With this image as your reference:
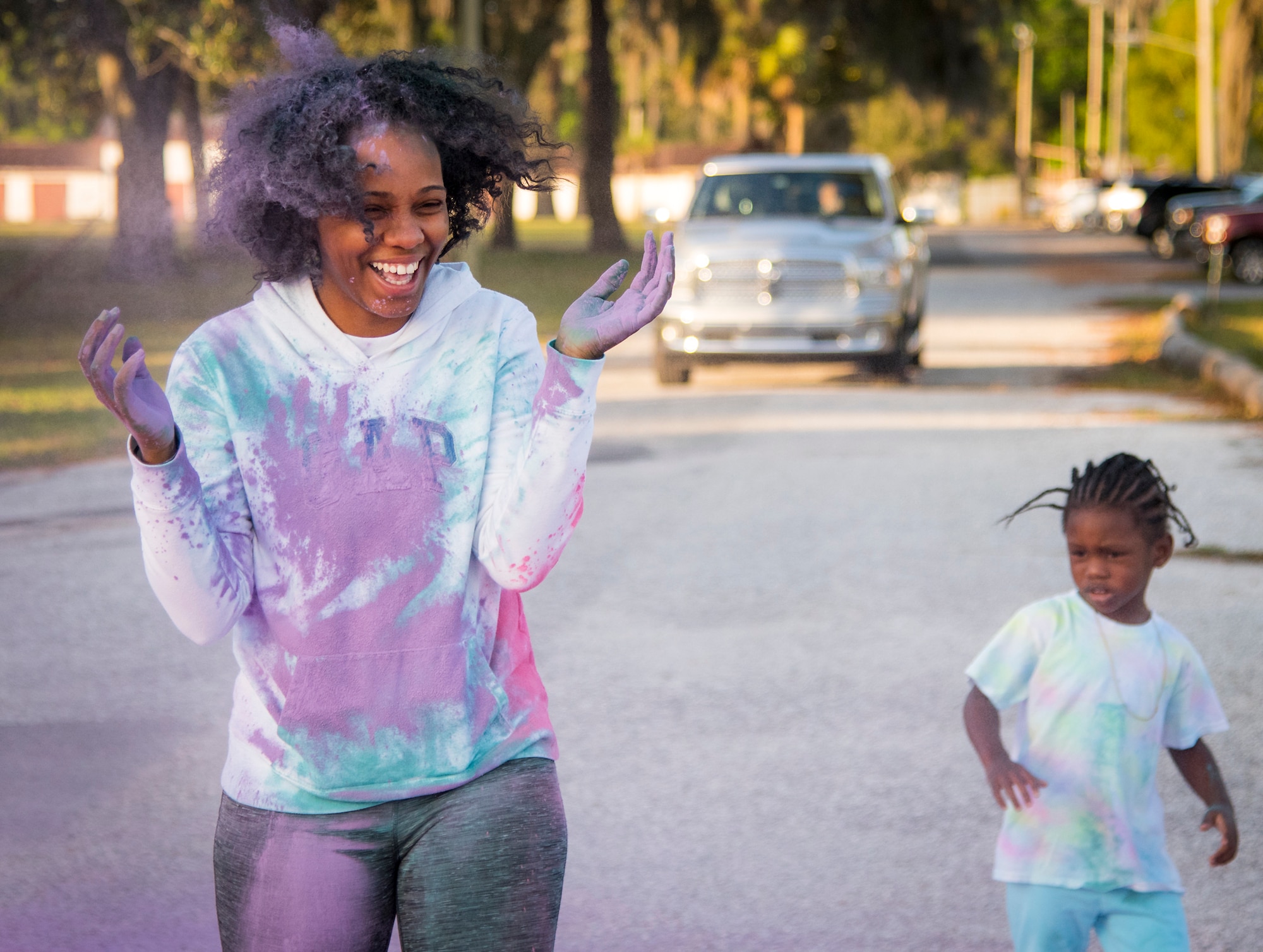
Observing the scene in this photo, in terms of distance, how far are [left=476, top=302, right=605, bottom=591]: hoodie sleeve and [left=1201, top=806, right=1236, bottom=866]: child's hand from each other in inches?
55.1

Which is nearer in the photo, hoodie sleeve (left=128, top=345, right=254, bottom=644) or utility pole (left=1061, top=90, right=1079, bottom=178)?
hoodie sleeve (left=128, top=345, right=254, bottom=644)

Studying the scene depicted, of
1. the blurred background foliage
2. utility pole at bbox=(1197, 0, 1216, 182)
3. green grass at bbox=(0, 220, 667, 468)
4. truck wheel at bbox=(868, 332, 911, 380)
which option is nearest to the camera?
green grass at bbox=(0, 220, 667, 468)

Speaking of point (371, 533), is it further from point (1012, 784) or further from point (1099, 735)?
point (1099, 735)

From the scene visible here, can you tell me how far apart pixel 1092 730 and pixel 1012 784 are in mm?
187

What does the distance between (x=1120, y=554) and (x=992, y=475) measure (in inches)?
282

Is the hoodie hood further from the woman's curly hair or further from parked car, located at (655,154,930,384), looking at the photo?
parked car, located at (655,154,930,384)

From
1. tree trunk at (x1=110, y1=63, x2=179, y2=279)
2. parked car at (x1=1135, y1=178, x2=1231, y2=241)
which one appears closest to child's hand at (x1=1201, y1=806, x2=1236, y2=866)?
tree trunk at (x1=110, y1=63, x2=179, y2=279)

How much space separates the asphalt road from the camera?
4172 millimetres

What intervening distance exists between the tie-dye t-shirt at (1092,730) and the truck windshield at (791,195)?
12.8 meters

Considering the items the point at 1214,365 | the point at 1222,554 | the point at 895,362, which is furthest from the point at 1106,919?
the point at 1214,365

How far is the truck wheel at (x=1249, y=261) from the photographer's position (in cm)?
2875

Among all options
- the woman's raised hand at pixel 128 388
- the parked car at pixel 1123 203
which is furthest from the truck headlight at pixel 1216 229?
the woman's raised hand at pixel 128 388

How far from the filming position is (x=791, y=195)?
15906 millimetres

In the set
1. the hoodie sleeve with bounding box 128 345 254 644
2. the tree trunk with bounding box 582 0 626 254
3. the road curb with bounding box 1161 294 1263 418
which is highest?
the tree trunk with bounding box 582 0 626 254
